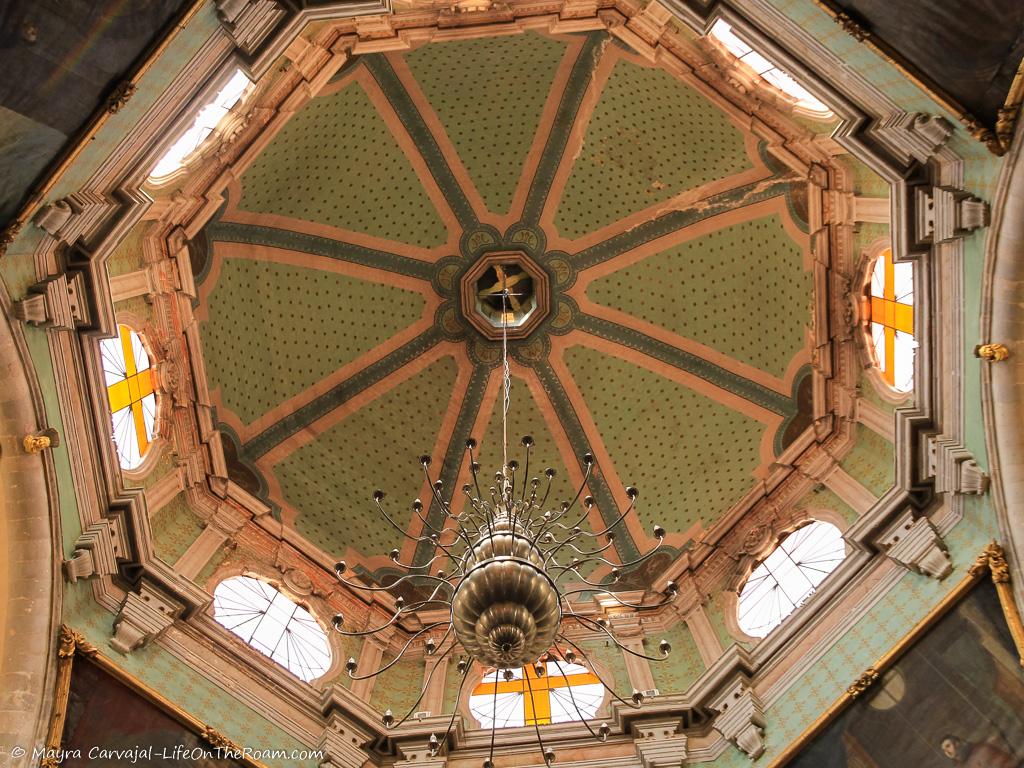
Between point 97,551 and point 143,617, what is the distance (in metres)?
0.91

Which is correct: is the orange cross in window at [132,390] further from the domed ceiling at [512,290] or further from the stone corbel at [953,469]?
the stone corbel at [953,469]

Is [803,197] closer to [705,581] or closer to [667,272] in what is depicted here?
[667,272]

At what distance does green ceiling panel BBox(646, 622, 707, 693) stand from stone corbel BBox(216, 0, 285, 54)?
28.0 ft

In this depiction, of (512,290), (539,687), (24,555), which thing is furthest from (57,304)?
(512,290)

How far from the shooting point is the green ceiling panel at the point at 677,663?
13562 millimetres

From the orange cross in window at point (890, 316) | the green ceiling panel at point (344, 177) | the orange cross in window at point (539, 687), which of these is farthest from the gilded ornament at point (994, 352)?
the green ceiling panel at point (344, 177)

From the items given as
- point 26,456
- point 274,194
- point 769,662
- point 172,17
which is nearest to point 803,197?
point 769,662

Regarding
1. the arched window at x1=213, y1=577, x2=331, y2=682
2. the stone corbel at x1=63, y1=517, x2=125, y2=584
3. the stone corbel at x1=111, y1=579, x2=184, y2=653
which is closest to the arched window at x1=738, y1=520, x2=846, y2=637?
the arched window at x1=213, y1=577, x2=331, y2=682

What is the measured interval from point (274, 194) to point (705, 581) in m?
8.00

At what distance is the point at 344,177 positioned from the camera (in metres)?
16.7

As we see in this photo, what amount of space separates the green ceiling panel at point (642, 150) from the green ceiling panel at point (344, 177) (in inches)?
92.2

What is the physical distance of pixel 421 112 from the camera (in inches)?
651

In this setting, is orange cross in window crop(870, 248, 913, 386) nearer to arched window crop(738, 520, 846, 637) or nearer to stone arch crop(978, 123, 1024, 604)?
arched window crop(738, 520, 846, 637)

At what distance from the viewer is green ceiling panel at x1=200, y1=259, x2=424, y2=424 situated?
15758mm
